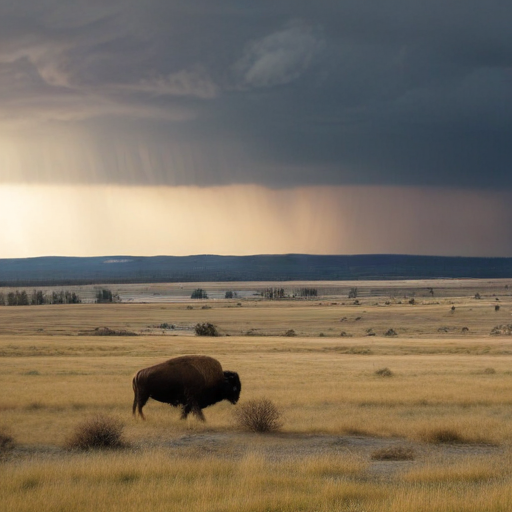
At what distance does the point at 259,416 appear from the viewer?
59.0 ft

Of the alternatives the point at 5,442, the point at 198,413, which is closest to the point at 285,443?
the point at 198,413

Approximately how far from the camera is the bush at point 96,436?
619 inches

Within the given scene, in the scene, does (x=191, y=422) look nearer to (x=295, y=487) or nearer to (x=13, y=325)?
(x=295, y=487)

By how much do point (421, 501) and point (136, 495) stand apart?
13.6 feet

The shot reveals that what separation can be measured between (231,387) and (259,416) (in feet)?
7.65

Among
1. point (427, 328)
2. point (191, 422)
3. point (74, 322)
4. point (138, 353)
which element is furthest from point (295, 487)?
point (74, 322)

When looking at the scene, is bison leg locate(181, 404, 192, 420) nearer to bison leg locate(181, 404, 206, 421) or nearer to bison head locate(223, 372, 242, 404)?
bison leg locate(181, 404, 206, 421)

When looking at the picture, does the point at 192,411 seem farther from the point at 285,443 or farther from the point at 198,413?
the point at 285,443

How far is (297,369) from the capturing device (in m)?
35.2

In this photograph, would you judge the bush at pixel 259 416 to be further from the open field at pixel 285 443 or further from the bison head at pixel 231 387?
the bison head at pixel 231 387

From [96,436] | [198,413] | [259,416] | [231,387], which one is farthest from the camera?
[231,387]

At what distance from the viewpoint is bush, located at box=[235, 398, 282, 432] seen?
59.0 ft

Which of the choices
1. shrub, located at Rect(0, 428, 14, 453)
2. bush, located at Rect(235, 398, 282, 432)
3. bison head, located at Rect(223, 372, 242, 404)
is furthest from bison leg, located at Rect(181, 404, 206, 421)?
shrub, located at Rect(0, 428, 14, 453)

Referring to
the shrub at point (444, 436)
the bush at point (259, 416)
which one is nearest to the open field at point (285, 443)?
the shrub at point (444, 436)
